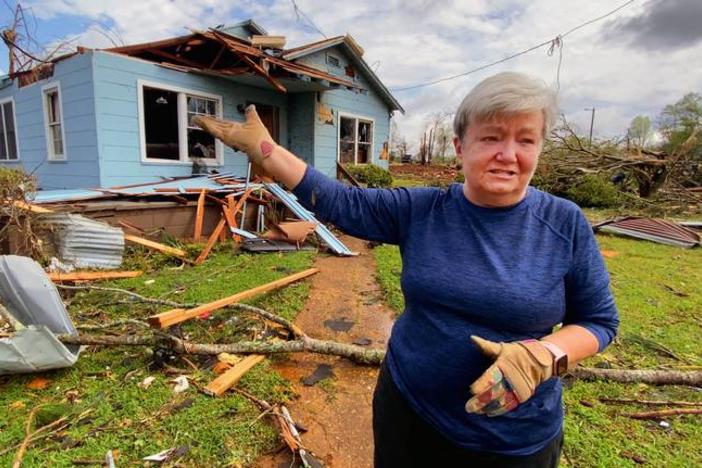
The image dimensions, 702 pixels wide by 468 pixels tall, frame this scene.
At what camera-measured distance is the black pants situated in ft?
3.94

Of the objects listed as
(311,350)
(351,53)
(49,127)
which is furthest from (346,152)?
(311,350)

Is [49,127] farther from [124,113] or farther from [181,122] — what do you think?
[181,122]

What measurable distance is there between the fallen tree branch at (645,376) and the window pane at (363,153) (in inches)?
432

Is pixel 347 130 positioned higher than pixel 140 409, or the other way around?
pixel 347 130

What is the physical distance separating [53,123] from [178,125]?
2.59 m

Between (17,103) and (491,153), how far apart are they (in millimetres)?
12067

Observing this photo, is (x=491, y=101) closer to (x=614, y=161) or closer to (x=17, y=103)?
(x=17, y=103)

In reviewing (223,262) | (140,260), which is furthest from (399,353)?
(140,260)

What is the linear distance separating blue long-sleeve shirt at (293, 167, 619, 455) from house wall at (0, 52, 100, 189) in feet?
26.2

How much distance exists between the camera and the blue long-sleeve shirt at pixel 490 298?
3.75 ft

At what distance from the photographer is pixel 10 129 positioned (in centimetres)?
1003

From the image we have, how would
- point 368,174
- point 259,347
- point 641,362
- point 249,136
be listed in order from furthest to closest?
point 368,174
point 641,362
point 259,347
point 249,136

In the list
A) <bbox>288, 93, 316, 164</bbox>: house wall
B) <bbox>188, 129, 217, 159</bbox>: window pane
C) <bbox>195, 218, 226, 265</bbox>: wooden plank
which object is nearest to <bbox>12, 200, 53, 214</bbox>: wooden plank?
<bbox>195, 218, 226, 265</bbox>: wooden plank

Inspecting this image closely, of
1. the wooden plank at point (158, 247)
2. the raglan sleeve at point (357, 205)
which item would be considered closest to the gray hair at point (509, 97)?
the raglan sleeve at point (357, 205)
